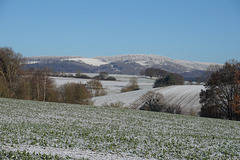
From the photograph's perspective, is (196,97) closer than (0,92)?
No

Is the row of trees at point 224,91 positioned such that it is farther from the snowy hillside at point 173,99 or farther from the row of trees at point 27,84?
the row of trees at point 27,84

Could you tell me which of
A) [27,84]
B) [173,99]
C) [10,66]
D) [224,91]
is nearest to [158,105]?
[224,91]

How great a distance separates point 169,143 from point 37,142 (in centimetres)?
879

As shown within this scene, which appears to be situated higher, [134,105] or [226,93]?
[226,93]

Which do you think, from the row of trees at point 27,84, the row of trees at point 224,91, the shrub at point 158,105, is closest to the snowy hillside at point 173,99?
the shrub at point 158,105

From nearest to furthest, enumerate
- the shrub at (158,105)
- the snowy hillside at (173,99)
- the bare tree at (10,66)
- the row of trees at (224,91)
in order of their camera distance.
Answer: the row of trees at (224,91) → the shrub at (158,105) → the bare tree at (10,66) → the snowy hillside at (173,99)

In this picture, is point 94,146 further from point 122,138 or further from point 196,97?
point 196,97

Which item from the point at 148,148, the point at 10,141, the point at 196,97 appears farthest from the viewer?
the point at 196,97

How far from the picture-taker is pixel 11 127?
19.3 m

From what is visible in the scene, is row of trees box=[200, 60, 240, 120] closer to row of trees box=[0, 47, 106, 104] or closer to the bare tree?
row of trees box=[0, 47, 106, 104]

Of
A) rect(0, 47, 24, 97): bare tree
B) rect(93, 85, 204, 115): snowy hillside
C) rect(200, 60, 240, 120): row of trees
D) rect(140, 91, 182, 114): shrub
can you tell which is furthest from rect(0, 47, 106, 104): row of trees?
rect(200, 60, 240, 120): row of trees

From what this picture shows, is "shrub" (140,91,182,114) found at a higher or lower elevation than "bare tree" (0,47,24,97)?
lower

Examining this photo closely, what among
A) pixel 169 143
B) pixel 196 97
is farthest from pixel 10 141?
pixel 196 97

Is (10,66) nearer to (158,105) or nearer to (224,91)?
(158,105)
